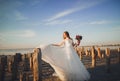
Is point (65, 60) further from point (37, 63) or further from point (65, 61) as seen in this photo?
point (37, 63)

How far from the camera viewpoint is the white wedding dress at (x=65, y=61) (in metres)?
9.26

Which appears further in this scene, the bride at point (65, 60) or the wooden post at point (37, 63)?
the bride at point (65, 60)

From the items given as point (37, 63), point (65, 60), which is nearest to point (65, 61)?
point (65, 60)

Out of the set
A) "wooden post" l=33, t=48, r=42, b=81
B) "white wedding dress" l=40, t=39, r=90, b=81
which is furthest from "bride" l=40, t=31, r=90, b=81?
"wooden post" l=33, t=48, r=42, b=81

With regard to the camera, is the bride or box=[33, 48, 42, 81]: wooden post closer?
box=[33, 48, 42, 81]: wooden post

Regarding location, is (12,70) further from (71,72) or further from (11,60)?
(71,72)

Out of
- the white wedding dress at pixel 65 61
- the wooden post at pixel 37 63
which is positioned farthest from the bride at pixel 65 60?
the wooden post at pixel 37 63

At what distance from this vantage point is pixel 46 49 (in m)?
9.20

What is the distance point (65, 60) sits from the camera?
9625mm

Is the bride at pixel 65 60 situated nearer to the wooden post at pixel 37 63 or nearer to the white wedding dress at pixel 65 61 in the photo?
the white wedding dress at pixel 65 61

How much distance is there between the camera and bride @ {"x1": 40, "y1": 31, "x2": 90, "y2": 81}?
9281 mm

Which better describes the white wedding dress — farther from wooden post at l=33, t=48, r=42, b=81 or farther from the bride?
wooden post at l=33, t=48, r=42, b=81

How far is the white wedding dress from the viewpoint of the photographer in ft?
30.4

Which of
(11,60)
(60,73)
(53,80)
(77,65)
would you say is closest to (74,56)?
(77,65)
